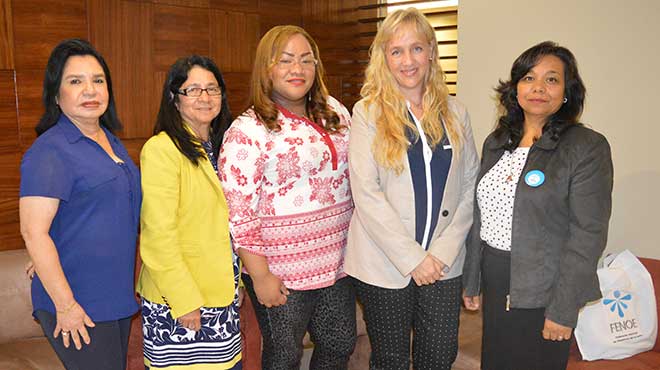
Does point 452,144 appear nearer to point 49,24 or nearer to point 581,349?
point 581,349

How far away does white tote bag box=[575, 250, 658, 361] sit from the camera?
2.70 metres

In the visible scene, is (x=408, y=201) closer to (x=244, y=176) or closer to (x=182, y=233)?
(x=244, y=176)

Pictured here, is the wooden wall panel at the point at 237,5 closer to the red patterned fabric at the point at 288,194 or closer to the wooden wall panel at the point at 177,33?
the wooden wall panel at the point at 177,33

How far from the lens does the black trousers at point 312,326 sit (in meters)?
2.26

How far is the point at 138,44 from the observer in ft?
12.7

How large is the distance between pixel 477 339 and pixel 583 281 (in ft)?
3.86

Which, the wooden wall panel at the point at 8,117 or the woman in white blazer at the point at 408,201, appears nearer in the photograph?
the woman in white blazer at the point at 408,201

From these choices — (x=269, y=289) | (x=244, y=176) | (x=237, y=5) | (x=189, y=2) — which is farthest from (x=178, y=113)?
(x=237, y=5)

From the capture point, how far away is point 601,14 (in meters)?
2.98

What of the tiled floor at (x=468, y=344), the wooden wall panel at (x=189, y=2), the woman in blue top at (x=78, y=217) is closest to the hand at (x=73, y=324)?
the woman in blue top at (x=78, y=217)

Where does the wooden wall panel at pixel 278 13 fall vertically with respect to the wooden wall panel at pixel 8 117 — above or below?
above

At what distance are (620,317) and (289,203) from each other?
1570 mm

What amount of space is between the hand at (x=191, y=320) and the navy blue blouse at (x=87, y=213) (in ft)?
0.60

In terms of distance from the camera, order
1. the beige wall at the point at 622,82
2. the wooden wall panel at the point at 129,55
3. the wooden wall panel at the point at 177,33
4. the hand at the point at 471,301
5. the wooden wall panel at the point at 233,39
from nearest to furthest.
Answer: the hand at the point at 471,301 → the beige wall at the point at 622,82 → the wooden wall panel at the point at 129,55 → the wooden wall panel at the point at 177,33 → the wooden wall panel at the point at 233,39
